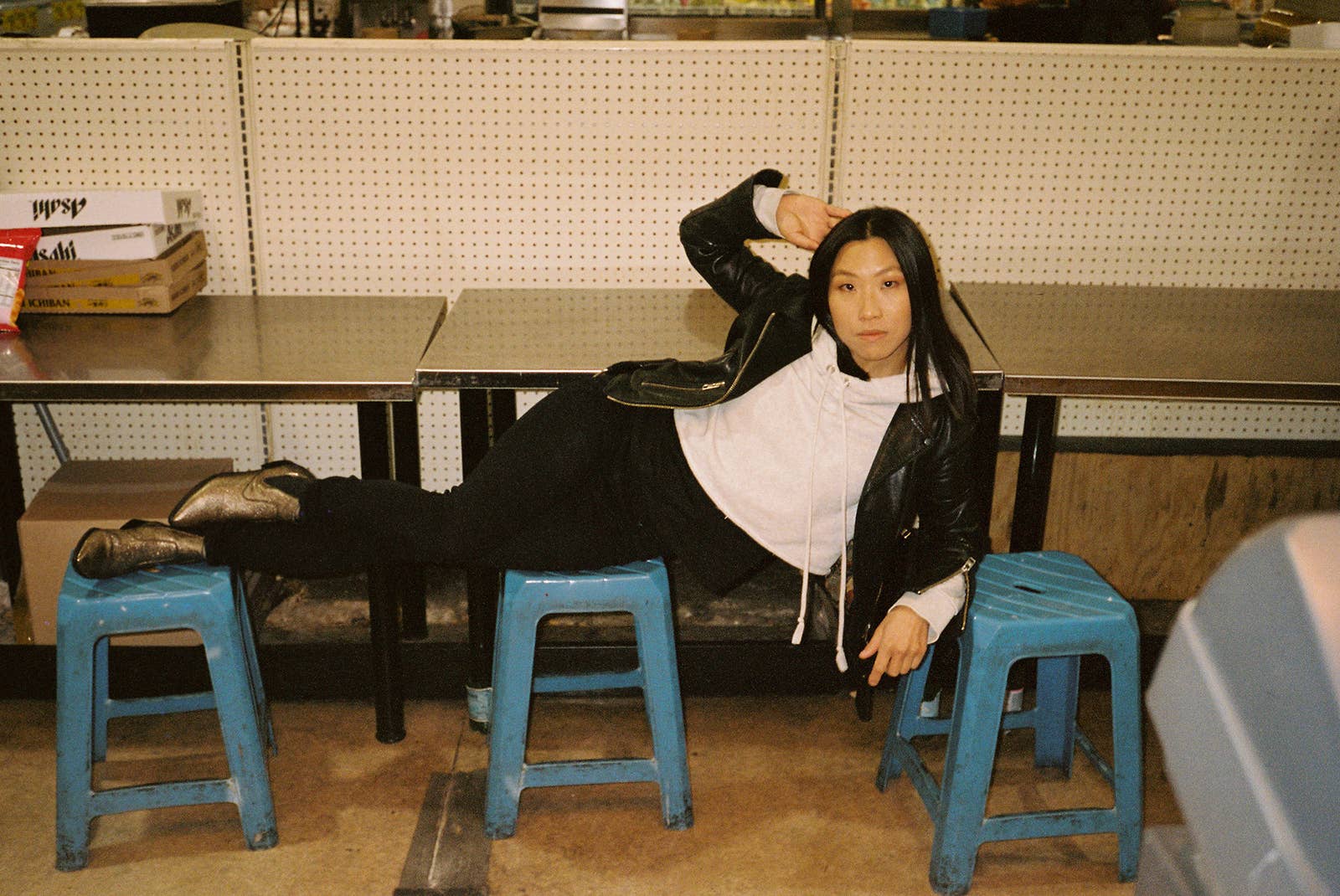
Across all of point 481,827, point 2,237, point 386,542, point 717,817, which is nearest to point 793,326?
point 386,542

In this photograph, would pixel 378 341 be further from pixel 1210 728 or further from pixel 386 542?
pixel 1210 728

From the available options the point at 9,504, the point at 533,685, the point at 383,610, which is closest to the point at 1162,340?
the point at 533,685

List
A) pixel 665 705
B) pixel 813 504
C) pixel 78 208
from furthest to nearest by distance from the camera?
1. pixel 78 208
2. pixel 665 705
3. pixel 813 504

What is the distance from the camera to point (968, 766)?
1.98m

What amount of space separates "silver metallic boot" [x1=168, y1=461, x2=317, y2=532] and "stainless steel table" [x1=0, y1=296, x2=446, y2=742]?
167 millimetres

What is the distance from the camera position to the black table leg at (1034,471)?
237 cm

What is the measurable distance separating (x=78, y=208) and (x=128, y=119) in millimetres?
407

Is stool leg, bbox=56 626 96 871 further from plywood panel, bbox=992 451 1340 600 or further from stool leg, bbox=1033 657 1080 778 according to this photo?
plywood panel, bbox=992 451 1340 600

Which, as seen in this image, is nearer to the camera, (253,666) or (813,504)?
(813,504)

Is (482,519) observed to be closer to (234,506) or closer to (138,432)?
(234,506)

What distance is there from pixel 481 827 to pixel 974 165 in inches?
77.7

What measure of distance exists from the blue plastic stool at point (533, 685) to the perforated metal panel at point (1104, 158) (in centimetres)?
134

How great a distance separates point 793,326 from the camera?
2.05 meters

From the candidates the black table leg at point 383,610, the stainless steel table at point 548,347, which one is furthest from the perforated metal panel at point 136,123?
the black table leg at point 383,610
